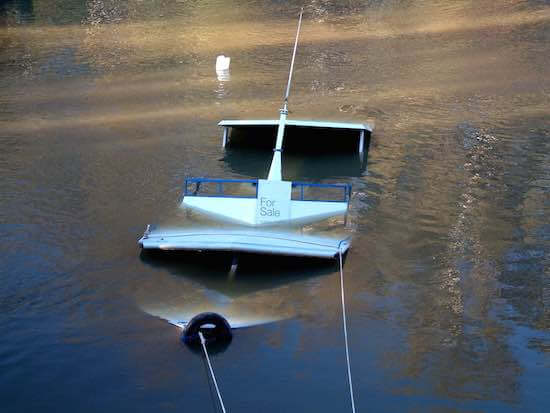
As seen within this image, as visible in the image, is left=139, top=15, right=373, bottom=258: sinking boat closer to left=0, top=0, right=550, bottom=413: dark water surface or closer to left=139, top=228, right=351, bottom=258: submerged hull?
left=139, top=228, right=351, bottom=258: submerged hull

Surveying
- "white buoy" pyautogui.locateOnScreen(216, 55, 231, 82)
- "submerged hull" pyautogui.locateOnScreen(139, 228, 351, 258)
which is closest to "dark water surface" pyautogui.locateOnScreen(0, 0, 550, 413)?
"white buoy" pyautogui.locateOnScreen(216, 55, 231, 82)

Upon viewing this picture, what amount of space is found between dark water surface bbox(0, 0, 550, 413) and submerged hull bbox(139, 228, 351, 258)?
1.21 ft

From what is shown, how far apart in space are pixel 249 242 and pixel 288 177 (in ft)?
16.1

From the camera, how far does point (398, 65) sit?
1000 inches

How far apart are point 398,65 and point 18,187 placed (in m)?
13.1

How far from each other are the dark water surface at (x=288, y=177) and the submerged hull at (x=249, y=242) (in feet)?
1.21

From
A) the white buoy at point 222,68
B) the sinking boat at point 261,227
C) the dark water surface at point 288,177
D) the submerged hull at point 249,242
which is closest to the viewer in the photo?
the dark water surface at point 288,177

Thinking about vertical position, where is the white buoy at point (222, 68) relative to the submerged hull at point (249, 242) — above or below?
above

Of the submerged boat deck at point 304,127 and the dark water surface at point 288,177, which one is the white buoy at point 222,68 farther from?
the submerged boat deck at point 304,127

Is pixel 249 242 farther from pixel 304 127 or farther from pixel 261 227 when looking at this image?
pixel 304 127

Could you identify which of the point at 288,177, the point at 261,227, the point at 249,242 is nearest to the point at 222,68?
the point at 288,177

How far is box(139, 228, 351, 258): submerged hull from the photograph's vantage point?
12.3m

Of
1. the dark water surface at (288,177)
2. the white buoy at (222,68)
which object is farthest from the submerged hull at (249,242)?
the white buoy at (222,68)

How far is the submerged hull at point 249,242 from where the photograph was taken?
12328 mm
